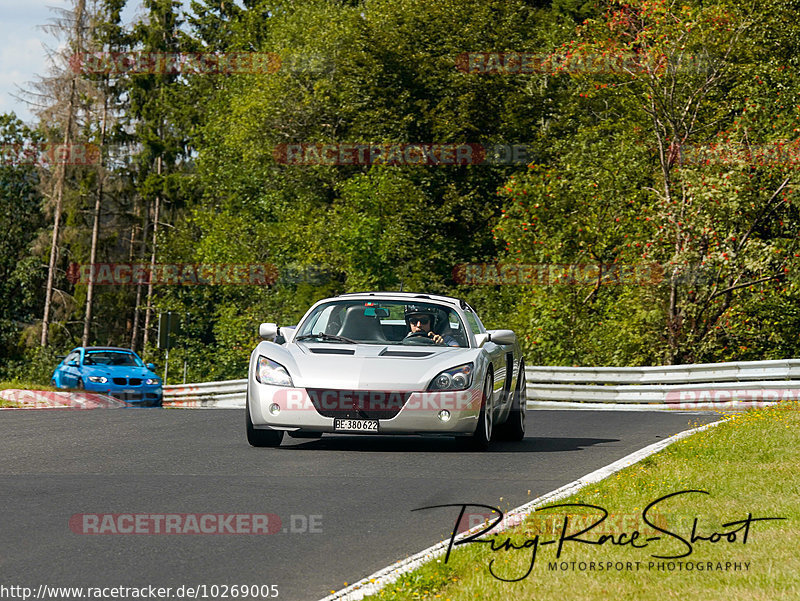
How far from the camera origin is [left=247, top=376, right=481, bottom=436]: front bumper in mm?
11367

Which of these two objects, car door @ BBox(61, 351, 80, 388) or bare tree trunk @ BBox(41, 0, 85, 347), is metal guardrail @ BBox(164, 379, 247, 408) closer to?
car door @ BBox(61, 351, 80, 388)

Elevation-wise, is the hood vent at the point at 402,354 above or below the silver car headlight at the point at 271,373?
above

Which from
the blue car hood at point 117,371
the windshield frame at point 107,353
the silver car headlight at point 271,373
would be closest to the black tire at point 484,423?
the silver car headlight at point 271,373

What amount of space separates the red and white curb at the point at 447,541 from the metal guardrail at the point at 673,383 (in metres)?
11.7

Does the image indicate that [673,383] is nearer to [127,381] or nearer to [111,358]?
[127,381]

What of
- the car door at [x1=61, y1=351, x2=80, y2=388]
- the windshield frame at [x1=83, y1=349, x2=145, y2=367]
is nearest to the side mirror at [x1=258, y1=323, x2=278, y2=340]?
the car door at [x1=61, y1=351, x2=80, y2=388]

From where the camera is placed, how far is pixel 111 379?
1176 inches

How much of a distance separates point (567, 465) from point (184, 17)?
59724 mm

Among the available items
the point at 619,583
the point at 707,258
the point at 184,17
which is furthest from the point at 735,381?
the point at 184,17

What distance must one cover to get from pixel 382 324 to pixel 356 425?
185 centimetres

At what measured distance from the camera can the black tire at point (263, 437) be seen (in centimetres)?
1214

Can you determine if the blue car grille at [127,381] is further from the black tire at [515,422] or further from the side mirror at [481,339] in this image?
the side mirror at [481,339]

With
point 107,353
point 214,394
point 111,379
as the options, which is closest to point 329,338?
point 214,394

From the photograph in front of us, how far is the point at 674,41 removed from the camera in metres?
28.0
